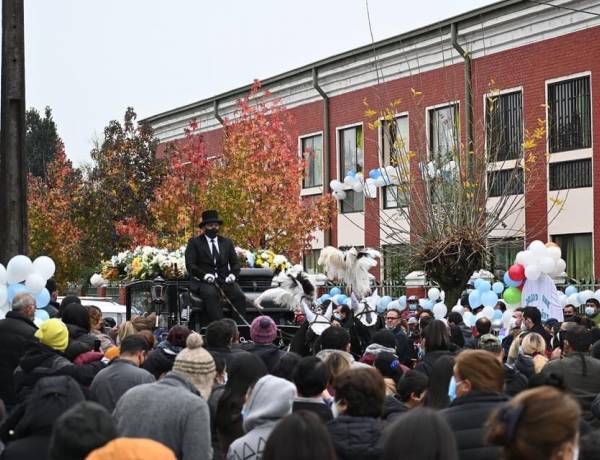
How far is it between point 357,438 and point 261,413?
2.76 feet

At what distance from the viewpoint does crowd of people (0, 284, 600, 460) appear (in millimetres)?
4574

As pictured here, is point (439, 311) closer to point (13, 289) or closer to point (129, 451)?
point (13, 289)

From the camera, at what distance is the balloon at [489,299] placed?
20578mm

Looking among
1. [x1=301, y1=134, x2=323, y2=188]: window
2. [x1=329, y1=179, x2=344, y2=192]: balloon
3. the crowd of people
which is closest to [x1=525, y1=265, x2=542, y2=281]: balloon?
the crowd of people

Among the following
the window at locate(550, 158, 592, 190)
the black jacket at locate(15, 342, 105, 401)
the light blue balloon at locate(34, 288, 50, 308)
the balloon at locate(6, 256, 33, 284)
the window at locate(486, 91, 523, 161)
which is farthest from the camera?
the window at locate(486, 91, 523, 161)

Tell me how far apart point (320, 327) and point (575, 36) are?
17.4m

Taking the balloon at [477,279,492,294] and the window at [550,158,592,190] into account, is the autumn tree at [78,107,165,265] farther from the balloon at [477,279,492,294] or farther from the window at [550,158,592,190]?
the balloon at [477,279,492,294]

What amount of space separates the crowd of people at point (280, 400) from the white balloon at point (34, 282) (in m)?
2.86

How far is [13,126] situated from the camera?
14539mm

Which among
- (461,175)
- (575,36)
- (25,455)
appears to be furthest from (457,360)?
(575,36)

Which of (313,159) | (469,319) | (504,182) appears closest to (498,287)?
(469,319)

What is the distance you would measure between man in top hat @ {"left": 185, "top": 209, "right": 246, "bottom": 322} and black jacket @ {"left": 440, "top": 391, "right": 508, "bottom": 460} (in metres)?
9.40

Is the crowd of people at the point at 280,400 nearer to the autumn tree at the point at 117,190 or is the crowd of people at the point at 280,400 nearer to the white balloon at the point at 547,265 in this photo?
the white balloon at the point at 547,265

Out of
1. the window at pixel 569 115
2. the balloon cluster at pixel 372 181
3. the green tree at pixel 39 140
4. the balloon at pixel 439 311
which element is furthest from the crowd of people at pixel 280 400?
the green tree at pixel 39 140
